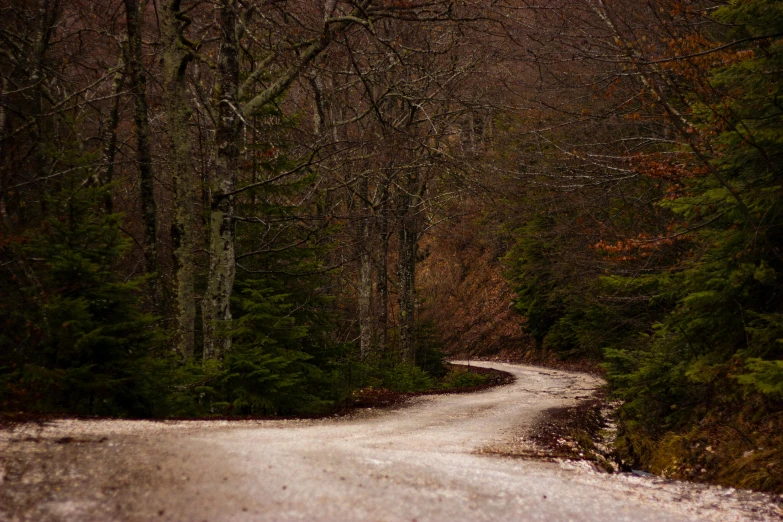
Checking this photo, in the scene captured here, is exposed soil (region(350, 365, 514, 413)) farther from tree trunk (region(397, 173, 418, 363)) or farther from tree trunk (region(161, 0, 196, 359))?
tree trunk (region(161, 0, 196, 359))

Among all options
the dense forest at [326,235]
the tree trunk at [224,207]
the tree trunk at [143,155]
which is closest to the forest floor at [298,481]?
the dense forest at [326,235]

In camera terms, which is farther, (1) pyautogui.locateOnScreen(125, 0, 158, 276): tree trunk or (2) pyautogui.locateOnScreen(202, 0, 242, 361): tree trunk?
(1) pyautogui.locateOnScreen(125, 0, 158, 276): tree trunk

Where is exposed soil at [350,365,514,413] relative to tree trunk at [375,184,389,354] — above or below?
below

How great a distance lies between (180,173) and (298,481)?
784 centimetres

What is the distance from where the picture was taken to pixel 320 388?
36.0 ft

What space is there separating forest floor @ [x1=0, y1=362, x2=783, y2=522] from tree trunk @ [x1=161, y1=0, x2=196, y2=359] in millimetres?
3633

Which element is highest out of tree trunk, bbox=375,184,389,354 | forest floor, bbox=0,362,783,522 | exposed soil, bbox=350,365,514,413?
tree trunk, bbox=375,184,389,354

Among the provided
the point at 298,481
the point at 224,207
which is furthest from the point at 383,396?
the point at 298,481

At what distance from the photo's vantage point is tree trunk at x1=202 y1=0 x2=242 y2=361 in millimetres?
9688

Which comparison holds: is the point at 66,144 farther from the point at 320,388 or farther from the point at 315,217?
the point at 320,388

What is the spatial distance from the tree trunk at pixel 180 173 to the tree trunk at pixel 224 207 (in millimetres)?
600

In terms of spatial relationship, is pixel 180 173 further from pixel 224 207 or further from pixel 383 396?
pixel 383 396

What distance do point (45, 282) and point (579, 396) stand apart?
12.6 meters

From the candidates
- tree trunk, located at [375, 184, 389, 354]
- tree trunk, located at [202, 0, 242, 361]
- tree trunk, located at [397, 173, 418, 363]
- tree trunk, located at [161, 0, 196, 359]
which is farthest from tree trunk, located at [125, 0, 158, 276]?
tree trunk, located at [397, 173, 418, 363]
